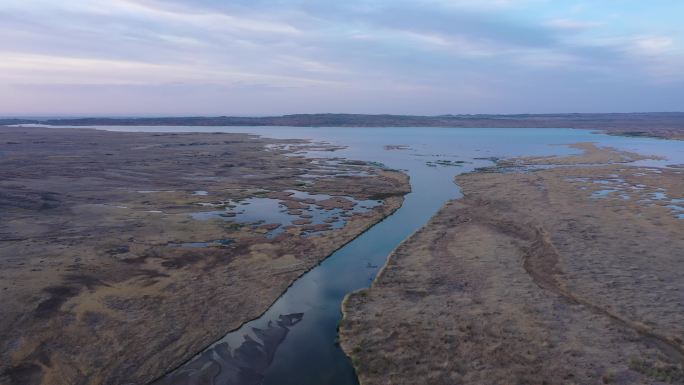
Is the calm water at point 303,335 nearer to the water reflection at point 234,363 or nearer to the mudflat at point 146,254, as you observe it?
the water reflection at point 234,363

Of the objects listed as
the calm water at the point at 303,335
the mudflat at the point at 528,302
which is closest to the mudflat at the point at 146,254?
the calm water at the point at 303,335

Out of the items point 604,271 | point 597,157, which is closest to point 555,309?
point 604,271

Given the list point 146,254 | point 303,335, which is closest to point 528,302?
point 303,335

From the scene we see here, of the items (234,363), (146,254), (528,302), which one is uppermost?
(146,254)

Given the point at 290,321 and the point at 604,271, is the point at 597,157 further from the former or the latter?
the point at 290,321

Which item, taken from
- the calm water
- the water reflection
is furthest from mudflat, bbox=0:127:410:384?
the calm water

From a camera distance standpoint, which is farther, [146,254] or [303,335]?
[146,254]

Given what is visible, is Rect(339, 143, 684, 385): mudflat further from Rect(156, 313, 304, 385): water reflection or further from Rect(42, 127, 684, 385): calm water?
Rect(156, 313, 304, 385): water reflection

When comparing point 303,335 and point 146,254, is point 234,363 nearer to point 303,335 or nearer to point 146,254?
point 303,335
